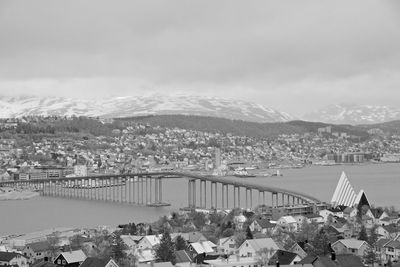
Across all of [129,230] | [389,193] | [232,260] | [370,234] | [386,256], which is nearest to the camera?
[232,260]

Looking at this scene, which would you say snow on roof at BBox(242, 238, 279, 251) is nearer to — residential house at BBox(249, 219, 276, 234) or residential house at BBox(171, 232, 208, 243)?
residential house at BBox(171, 232, 208, 243)

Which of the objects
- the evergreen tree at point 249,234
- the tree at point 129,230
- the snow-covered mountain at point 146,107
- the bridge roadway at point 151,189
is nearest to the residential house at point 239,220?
the evergreen tree at point 249,234

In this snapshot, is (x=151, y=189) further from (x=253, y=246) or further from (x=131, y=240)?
(x=253, y=246)

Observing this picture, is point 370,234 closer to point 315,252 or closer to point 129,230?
point 315,252

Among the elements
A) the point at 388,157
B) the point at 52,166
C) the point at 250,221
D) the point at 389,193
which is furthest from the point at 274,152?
the point at 250,221

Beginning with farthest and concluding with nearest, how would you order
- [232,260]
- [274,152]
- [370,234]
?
[274,152], [370,234], [232,260]

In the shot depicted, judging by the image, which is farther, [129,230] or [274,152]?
[274,152]

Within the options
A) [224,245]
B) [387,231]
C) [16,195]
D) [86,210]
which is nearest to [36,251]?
[224,245]
